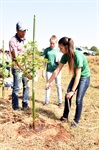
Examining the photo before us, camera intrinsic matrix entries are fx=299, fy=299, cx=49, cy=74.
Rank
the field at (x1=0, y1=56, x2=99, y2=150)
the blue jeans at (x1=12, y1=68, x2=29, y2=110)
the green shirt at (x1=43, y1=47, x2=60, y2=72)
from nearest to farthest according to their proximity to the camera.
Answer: the field at (x1=0, y1=56, x2=99, y2=150) < the blue jeans at (x1=12, y1=68, x2=29, y2=110) < the green shirt at (x1=43, y1=47, x2=60, y2=72)

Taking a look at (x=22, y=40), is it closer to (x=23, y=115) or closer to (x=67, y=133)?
(x=23, y=115)

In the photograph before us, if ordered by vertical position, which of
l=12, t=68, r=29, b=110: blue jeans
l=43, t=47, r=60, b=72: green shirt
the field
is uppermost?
l=43, t=47, r=60, b=72: green shirt

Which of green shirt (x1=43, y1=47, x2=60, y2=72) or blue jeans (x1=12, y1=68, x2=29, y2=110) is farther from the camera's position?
green shirt (x1=43, y1=47, x2=60, y2=72)

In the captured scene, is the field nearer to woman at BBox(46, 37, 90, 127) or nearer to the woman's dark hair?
woman at BBox(46, 37, 90, 127)

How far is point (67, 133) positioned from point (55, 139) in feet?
1.22

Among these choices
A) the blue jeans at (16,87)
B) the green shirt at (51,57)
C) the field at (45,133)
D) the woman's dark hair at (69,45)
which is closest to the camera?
the field at (45,133)

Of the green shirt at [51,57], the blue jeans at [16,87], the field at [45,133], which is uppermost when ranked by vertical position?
the green shirt at [51,57]

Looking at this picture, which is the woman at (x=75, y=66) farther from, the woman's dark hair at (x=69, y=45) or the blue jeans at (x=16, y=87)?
the blue jeans at (x=16, y=87)

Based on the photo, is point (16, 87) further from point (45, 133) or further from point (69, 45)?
point (69, 45)

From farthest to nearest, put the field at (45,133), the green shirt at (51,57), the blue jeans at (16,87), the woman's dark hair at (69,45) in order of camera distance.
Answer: the green shirt at (51,57), the blue jeans at (16,87), the woman's dark hair at (69,45), the field at (45,133)

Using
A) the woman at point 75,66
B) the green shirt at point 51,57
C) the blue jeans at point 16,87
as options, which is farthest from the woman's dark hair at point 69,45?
the green shirt at point 51,57

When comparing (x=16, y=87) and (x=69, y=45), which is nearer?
(x=69, y=45)

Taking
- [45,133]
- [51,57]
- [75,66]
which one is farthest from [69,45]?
[51,57]

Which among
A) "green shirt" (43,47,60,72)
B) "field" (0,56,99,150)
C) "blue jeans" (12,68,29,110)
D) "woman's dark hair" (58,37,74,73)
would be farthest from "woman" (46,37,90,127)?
"green shirt" (43,47,60,72)
